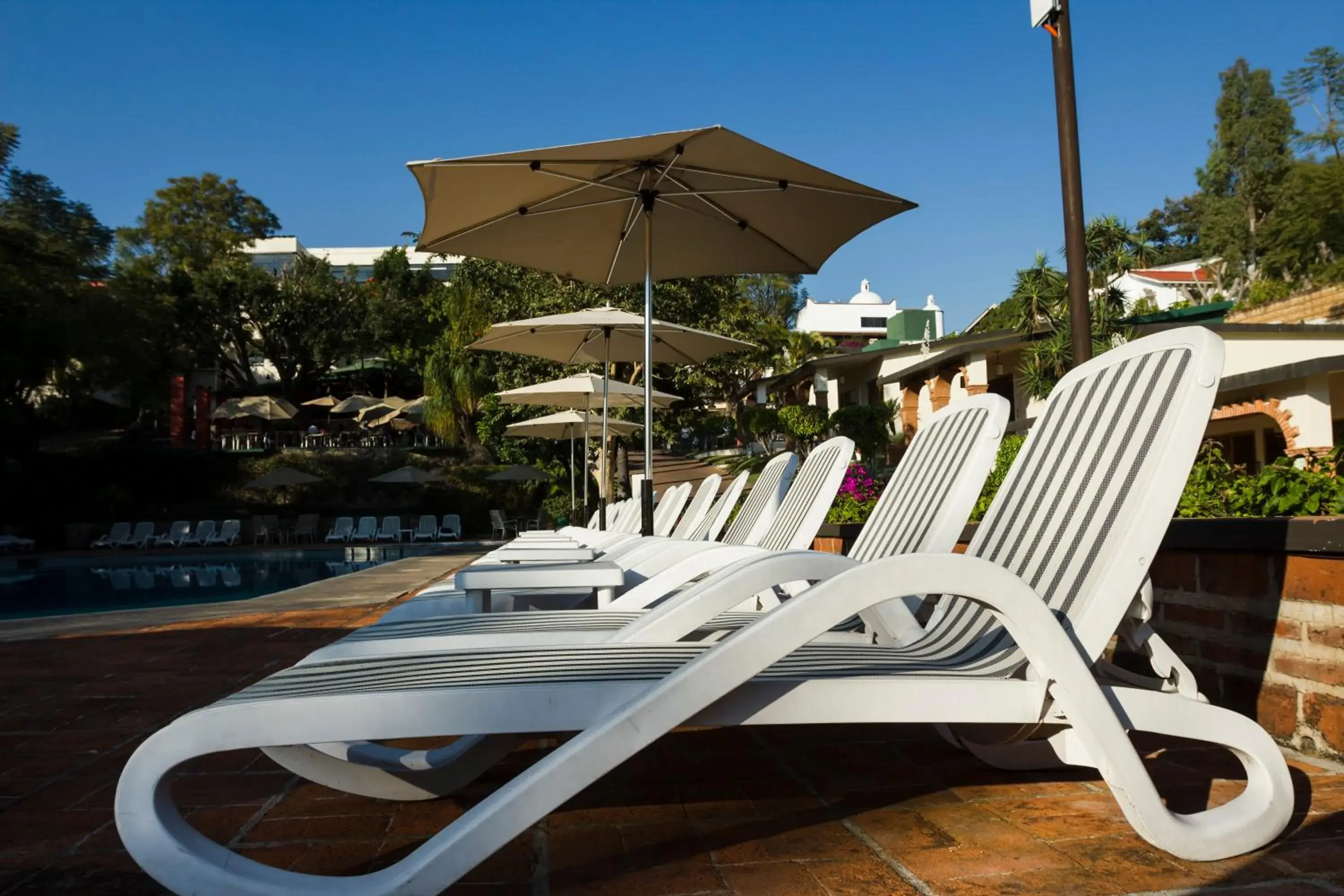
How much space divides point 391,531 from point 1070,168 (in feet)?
77.1

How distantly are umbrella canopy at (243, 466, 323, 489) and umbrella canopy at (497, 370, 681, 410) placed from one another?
17042 millimetres

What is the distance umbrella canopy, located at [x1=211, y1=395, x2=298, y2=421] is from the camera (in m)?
32.0

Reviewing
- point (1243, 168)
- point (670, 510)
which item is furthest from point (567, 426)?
point (1243, 168)

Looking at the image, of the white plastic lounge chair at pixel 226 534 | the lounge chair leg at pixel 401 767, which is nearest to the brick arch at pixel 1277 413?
the lounge chair leg at pixel 401 767

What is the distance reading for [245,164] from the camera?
50.7 metres

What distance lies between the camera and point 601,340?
9719mm

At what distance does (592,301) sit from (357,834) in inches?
750

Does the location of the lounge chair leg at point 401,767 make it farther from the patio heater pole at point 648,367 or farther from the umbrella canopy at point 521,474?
the umbrella canopy at point 521,474

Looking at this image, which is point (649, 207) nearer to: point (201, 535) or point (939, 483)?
point (939, 483)

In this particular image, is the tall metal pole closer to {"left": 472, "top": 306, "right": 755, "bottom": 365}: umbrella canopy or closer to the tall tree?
Answer: {"left": 472, "top": 306, "right": 755, "bottom": 365}: umbrella canopy

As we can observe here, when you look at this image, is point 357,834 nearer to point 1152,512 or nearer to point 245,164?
point 1152,512

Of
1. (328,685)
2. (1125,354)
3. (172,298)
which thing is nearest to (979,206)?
(1125,354)

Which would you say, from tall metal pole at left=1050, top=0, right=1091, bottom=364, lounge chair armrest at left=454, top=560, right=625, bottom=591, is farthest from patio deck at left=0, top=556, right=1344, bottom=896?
tall metal pole at left=1050, top=0, right=1091, bottom=364

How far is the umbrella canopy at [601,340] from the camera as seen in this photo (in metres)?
8.35
